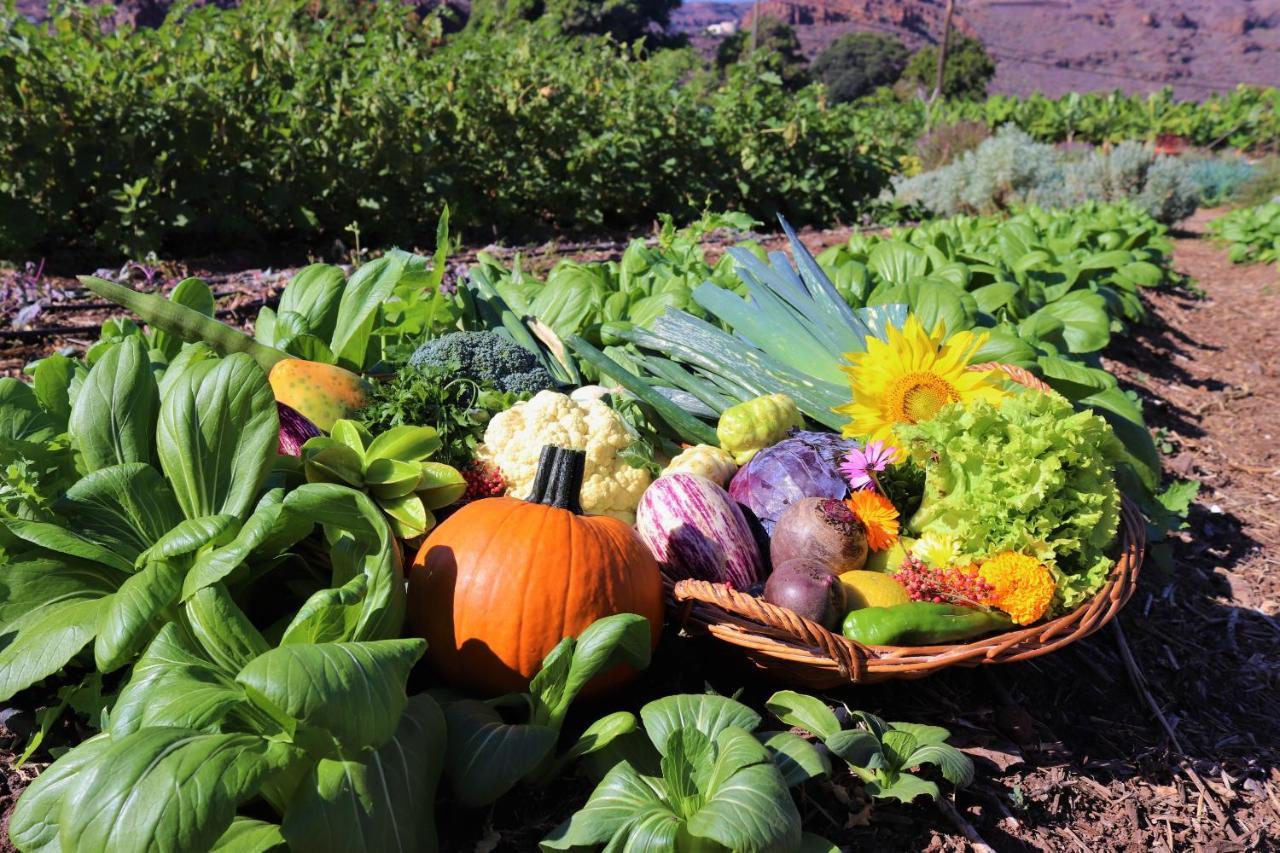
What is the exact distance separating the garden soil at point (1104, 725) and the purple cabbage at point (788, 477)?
42 cm

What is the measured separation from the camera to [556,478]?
7.22 ft

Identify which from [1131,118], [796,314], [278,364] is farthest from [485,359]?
[1131,118]

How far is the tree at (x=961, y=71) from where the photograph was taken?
5056 cm

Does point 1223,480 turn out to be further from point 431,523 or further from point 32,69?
point 32,69

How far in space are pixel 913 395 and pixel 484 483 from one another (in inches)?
48.4

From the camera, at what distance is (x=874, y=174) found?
37.2 feet

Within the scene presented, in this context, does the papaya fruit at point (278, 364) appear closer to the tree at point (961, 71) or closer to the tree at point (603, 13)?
the tree at point (603, 13)

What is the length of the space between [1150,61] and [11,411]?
125 meters

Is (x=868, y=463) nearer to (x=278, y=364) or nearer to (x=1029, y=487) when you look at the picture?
(x=1029, y=487)

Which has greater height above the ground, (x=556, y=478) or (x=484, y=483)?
(x=556, y=478)

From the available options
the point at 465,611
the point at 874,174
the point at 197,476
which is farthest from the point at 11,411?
the point at 874,174

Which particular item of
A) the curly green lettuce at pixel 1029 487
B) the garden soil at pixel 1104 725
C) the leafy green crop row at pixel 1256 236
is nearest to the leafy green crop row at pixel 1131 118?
the leafy green crop row at pixel 1256 236

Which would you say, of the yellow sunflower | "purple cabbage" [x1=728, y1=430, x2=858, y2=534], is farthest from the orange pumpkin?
the yellow sunflower

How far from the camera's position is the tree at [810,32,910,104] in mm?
66812
